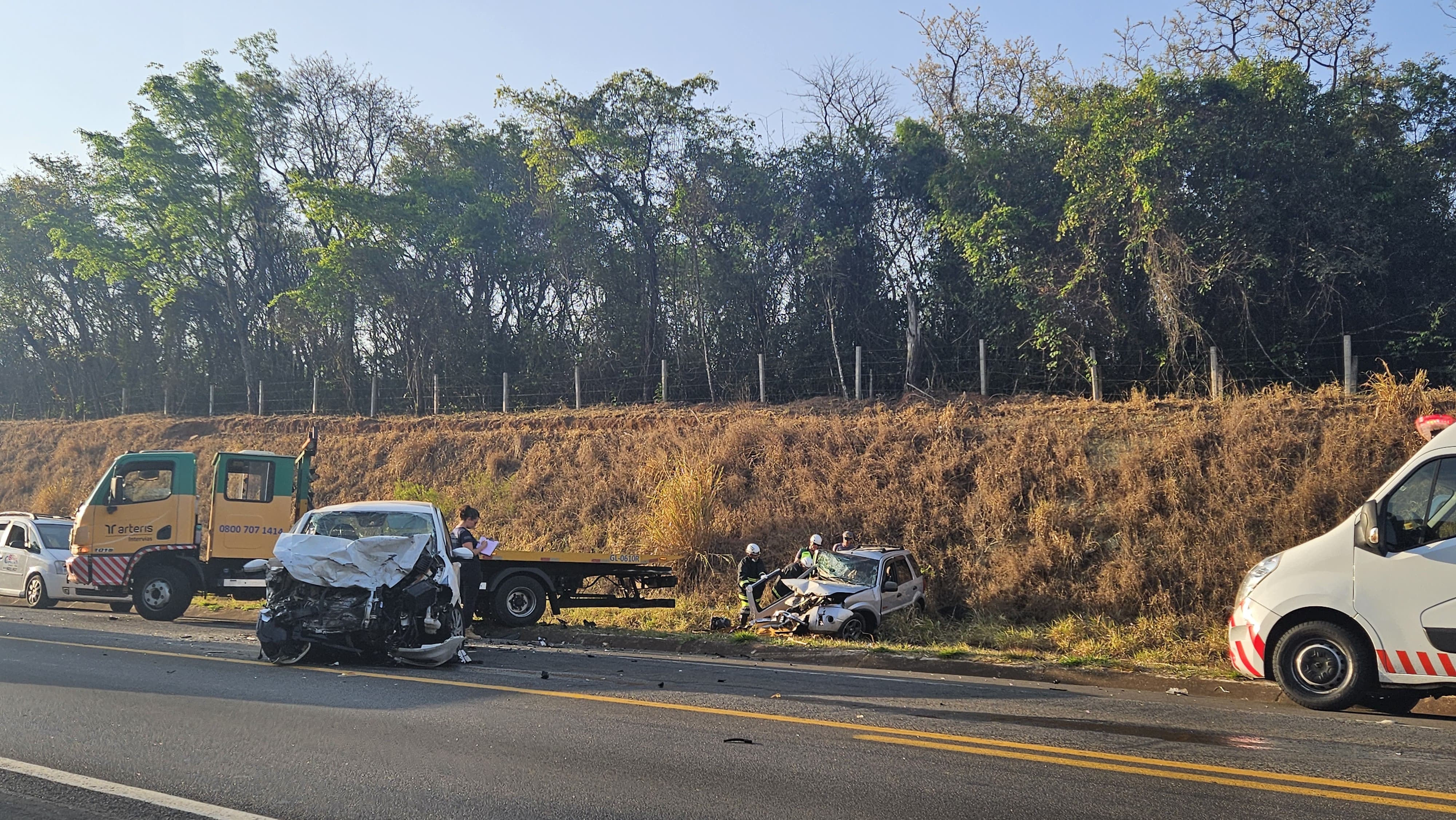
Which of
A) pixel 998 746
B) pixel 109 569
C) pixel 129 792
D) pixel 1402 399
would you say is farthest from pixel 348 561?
pixel 1402 399

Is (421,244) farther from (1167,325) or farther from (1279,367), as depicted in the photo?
(1279,367)

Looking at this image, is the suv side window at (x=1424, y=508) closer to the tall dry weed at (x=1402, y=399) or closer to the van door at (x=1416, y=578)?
the van door at (x=1416, y=578)

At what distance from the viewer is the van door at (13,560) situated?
19.6 metres

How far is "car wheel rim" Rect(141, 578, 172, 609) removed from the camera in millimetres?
17438

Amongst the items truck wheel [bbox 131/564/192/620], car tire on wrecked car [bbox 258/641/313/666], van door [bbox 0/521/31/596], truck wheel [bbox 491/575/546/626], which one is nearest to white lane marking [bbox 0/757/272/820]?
car tire on wrecked car [bbox 258/641/313/666]

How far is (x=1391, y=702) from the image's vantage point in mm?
9133

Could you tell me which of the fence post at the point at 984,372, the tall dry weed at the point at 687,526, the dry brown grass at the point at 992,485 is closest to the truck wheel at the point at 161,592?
the dry brown grass at the point at 992,485

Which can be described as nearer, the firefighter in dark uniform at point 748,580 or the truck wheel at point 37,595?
the firefighter in dark uniform at point 748,580

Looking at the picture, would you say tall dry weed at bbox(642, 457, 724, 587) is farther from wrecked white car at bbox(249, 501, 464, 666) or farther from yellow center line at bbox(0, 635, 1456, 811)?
yellow center line at bbox(0, 635, 1456, 811)

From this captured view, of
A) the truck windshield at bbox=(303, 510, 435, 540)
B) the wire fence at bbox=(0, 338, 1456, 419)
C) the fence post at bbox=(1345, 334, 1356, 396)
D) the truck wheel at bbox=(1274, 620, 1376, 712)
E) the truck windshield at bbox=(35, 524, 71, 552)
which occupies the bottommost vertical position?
the truck wheel at bbox=(1274, 620, 1376, 712)

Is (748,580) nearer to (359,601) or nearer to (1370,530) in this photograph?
(359,601)

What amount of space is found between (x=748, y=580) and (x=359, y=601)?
6554mm

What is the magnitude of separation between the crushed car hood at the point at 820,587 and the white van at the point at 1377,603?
21.2ft

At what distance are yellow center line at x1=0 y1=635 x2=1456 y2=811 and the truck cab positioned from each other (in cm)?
868
